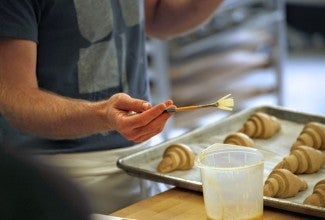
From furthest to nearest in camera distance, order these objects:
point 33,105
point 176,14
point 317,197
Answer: point 176,14, point 33,105, point 317,197

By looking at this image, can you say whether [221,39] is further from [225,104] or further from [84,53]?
[225,104]

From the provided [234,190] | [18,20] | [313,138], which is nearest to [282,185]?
[234,190]

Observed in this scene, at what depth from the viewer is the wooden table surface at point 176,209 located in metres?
1.28

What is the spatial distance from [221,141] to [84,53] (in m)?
0.41

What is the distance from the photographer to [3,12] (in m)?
1.41

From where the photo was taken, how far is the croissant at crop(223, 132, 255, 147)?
1562mm

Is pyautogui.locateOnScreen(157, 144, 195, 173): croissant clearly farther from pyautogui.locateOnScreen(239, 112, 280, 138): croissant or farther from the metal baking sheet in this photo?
pyautogui.locateOnScreen(239, 112, 280, 138): croissant

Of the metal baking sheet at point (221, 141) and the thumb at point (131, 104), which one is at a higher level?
the thumb at point (131, 104)

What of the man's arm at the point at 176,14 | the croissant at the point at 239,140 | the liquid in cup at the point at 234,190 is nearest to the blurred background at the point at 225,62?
the man's arm at the point at 176,14

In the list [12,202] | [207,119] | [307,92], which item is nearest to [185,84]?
[207,119]

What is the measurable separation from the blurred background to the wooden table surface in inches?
77.3

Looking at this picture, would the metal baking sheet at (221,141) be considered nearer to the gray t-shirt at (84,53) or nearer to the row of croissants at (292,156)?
the row of croissants at (292,156)

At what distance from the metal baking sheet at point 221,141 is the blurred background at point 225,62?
157 cm

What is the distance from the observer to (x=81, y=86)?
1576 millimetres
